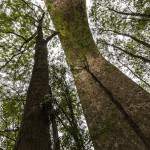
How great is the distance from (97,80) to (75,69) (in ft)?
1.96

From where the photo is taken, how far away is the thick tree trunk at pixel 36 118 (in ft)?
12.3

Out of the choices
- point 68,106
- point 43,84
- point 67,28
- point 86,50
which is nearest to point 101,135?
point 68,106

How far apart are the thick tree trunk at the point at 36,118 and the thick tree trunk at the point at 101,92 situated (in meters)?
0.83

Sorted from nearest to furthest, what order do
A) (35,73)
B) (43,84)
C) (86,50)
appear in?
(43,84), (35,73), (86,50)

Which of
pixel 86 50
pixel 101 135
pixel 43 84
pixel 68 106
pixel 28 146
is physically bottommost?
pixel 28 146

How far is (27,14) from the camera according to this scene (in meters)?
9.78

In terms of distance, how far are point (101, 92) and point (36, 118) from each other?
2.09 m

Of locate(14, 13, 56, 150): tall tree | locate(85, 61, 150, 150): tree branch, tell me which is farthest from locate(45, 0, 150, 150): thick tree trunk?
locate(14, 13, 56, 150): tall tree

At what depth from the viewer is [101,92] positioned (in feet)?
19.7

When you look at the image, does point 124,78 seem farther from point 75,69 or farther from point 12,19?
point 12,19

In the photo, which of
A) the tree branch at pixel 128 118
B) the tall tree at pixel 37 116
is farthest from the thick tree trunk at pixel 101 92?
the tall tree at pixel 37 116

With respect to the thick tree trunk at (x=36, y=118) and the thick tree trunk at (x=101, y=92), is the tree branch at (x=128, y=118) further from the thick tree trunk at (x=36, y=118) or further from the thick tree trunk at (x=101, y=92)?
the thick tree trunk at (x=36, y=118)

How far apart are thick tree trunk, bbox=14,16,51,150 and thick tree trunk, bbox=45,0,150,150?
83cm

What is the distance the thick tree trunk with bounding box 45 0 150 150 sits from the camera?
4.74 metres
